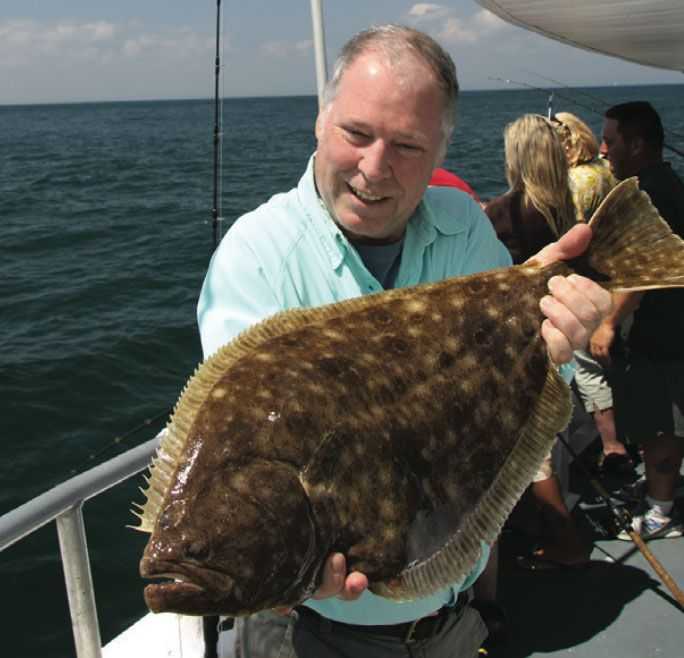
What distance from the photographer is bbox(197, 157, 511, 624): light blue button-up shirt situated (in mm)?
1854

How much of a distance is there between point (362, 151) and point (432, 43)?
1.07 feet

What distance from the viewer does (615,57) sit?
20.4 ft

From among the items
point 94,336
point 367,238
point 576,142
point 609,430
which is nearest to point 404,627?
point 367,238

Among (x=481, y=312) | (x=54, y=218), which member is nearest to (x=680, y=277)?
(x=481, y=312)

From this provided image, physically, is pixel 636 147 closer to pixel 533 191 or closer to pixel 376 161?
pixel 533 191

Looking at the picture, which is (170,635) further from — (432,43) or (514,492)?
(432,43)

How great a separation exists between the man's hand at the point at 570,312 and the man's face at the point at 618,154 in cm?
301

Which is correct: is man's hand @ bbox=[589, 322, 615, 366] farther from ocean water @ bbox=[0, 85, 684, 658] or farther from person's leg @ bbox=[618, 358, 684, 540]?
ocean water @ bbox=[0, 85, 684, 658]

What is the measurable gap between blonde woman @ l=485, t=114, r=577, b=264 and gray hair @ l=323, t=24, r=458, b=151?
2491 mm

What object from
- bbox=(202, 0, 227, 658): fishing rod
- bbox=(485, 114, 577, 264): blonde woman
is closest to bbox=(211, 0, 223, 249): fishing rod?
bbox=(202, 0, 227, 658): fishing rod

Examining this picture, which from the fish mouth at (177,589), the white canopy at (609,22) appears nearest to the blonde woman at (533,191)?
the white canopy at (609,22)

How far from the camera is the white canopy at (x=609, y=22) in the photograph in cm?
425

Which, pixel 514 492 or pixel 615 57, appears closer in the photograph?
pixel 514 492

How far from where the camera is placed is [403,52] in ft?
5.97
